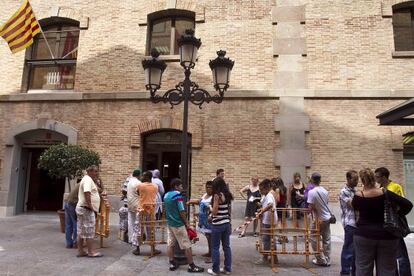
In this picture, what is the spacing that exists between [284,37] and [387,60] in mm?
3249

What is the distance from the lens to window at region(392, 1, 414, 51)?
430 inches

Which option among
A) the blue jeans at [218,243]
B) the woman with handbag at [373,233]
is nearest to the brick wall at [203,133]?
the blue jeans at [218,243]

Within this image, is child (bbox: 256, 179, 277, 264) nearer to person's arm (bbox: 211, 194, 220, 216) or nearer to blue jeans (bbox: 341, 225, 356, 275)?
person's arm (bbox: 211, 194, 220, 216)

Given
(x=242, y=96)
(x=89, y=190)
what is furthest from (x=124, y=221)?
(x=242, y=96)

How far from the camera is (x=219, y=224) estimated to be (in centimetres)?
554

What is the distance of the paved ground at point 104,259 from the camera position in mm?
5707

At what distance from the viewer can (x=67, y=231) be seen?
7363 mm

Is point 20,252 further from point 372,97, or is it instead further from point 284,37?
point 372,97

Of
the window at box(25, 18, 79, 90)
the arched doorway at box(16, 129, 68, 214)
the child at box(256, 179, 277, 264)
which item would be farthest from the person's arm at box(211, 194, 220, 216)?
the window at box(25, 18, 79, 90)

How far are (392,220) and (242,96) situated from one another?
7.25 m

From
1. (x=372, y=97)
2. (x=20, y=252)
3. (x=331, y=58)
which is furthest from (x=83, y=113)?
(x=372, y=97)

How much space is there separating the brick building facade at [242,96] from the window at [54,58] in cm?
34

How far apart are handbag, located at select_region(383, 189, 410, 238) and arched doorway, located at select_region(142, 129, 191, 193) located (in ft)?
26.1

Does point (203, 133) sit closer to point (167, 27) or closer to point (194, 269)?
point (167, 27)
